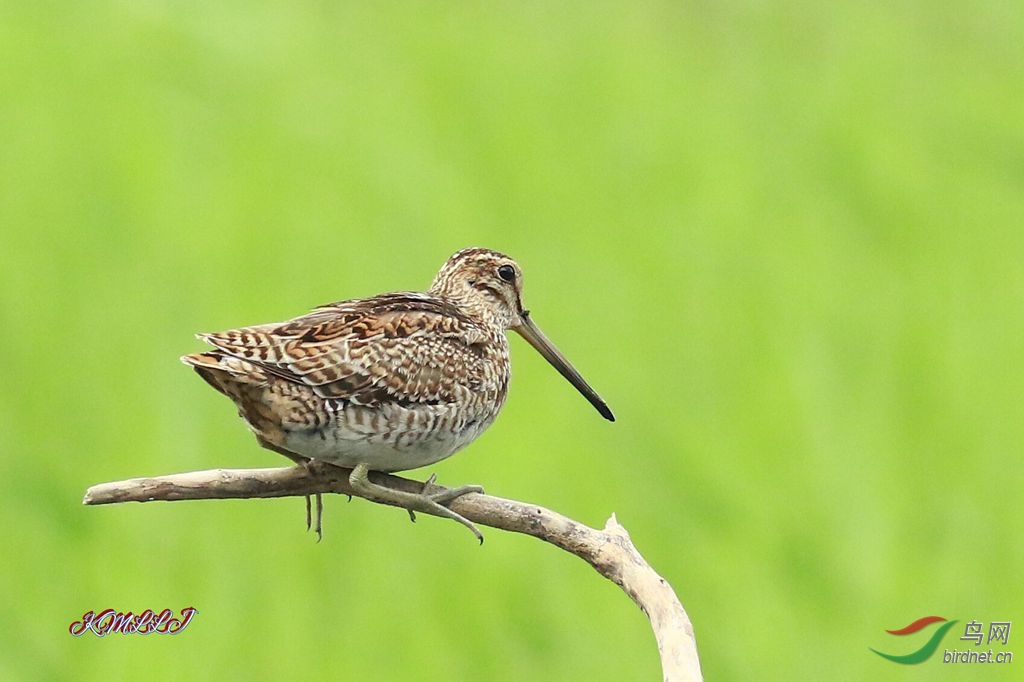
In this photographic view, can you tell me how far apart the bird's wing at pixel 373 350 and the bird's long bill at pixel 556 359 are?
9.6 inches

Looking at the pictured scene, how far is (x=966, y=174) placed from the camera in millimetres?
9094

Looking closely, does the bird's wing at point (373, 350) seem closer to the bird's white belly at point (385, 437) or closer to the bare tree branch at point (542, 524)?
the bird's white belly at point (385, 437)

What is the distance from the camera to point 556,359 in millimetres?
4559

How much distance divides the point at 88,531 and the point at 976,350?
447cm

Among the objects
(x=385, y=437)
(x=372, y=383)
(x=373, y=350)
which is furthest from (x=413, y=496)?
(x=373, y=350)

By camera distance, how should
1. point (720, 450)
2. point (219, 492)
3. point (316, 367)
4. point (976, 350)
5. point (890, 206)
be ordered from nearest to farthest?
point (219, 492)
point (316, 367)
point (720, 450)
point (976, 350)
point (890, 206)

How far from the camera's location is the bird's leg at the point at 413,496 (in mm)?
3581

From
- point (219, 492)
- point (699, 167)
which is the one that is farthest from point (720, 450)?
point (219, 492)

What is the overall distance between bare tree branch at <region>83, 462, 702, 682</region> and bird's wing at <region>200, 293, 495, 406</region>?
0.41 meters

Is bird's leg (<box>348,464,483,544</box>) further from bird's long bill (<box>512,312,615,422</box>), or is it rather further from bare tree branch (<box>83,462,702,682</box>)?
bird's long bill (<box>512,312,615,422</box>)

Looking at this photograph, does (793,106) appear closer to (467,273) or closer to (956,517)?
(956,517)
